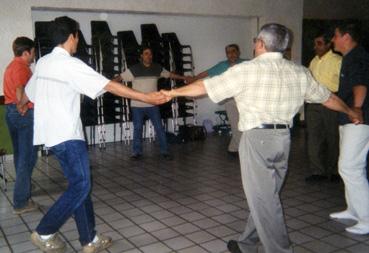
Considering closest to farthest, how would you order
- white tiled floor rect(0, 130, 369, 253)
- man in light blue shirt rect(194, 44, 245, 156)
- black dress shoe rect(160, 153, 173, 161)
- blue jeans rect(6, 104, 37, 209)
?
white tiled floor rect(0, 130, 369, 253)
blue jeans rect(6, 104, 37, 209)
man in light blue shirt rect(194, 44, 245, 156)
black dress shoe rect(160, 153, 173, 161)

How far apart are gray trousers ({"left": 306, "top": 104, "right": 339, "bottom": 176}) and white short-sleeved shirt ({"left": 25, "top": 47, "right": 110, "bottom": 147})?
3.09 m

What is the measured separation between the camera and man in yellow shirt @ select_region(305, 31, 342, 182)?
4.43 m

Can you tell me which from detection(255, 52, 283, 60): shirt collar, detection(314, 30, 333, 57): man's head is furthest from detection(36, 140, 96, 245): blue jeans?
detection(314, 30, 333, 57): man's head

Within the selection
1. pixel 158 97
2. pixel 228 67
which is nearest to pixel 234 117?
pixel 228 67

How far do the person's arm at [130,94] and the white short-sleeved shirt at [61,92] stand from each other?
0.20 ft

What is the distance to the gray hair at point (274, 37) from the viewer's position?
96.0 inches

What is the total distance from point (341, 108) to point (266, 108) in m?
0.78

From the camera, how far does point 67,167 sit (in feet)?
9.35

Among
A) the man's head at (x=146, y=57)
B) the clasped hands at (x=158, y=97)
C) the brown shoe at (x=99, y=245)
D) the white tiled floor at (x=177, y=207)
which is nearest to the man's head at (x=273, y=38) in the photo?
the clasped hands at (x=158, y=97)

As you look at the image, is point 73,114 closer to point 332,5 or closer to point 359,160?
point 359,160

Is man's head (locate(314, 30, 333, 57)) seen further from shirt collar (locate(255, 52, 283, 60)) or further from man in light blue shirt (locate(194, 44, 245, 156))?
shirt collar (locate(255, 52, 283, 60))

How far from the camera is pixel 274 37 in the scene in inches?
96.0

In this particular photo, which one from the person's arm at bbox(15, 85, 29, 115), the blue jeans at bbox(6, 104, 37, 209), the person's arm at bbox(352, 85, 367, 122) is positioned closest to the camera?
the person's arm at bbox(352, 85, 367, 122)

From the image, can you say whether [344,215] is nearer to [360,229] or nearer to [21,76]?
[360,229]
